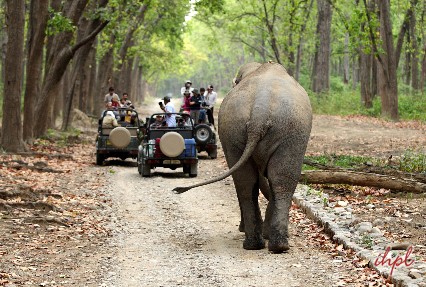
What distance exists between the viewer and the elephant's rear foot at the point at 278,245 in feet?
30.5

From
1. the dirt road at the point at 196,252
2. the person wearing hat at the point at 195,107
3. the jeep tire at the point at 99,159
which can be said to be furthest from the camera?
the person wearing hat at the point at 195,107

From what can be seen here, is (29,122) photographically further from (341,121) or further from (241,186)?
(341,121)

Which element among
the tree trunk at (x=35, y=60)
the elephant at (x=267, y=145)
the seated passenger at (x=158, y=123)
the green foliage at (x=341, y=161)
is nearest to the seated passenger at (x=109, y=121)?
the seated passenger at (x=158, y=123)

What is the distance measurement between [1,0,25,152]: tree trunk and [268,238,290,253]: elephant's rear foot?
39.8 feet

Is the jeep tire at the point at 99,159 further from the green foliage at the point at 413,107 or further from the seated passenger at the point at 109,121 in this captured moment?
the green foliage at the point at 413,107

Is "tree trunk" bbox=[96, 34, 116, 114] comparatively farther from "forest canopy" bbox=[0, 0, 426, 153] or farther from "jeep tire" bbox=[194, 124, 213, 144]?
"jeep tire" bbox=[194, 124, 213, 144]

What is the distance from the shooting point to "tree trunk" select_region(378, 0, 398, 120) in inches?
1312

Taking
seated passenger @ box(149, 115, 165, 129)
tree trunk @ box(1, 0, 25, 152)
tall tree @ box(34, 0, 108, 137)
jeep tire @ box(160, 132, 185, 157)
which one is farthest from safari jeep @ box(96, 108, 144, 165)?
tall tree @ box(34, 0, 108, 137)

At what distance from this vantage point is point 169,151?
1750 centimetres

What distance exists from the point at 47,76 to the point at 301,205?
13.8m

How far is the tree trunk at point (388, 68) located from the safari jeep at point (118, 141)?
15110 millimetres

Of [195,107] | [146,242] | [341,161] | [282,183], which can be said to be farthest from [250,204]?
[195,107]

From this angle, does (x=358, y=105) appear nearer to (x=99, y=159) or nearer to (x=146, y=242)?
(x=99, y=159)

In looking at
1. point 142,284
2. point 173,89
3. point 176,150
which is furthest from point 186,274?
point 173,89
